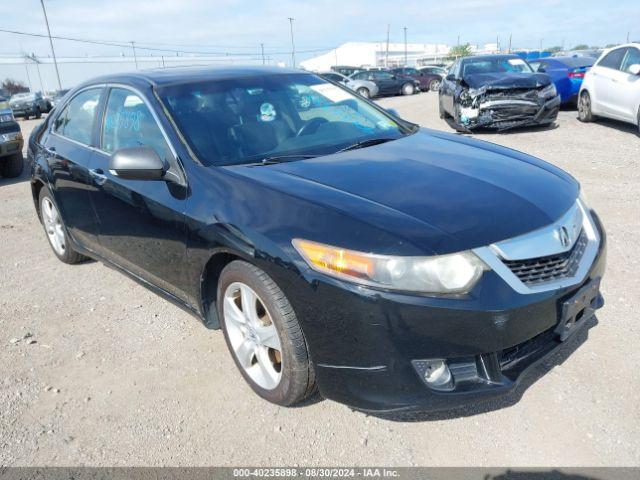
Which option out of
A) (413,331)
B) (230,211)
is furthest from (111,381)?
(413,331)

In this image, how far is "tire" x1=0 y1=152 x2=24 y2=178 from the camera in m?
9.05

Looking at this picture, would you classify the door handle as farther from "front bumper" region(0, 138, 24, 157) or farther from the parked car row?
the parked car row

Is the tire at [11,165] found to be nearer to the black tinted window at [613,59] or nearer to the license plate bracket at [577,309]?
the license plate bracket at [577,309]

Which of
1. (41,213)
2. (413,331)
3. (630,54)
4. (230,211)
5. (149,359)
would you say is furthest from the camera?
(630,54)

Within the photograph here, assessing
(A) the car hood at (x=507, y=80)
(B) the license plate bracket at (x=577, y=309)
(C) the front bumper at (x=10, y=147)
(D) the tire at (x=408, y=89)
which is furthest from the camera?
(D) the tire at (x=408, y=89)

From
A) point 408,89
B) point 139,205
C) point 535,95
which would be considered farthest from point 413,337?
point 408,89

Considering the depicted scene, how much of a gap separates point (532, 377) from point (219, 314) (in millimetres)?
1622

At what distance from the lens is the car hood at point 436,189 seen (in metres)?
2.16

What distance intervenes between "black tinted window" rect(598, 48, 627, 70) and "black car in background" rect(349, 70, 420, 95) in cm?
1833

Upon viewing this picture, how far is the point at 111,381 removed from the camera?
2.98 m

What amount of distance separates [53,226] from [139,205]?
81.7 inches

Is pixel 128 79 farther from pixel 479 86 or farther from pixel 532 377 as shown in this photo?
pixel 479 86

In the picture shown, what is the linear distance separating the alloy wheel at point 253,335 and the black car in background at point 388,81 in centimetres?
2620

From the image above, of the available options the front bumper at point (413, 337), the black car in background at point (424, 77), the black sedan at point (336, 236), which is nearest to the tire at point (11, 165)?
the black sedan at point (336, 236)
